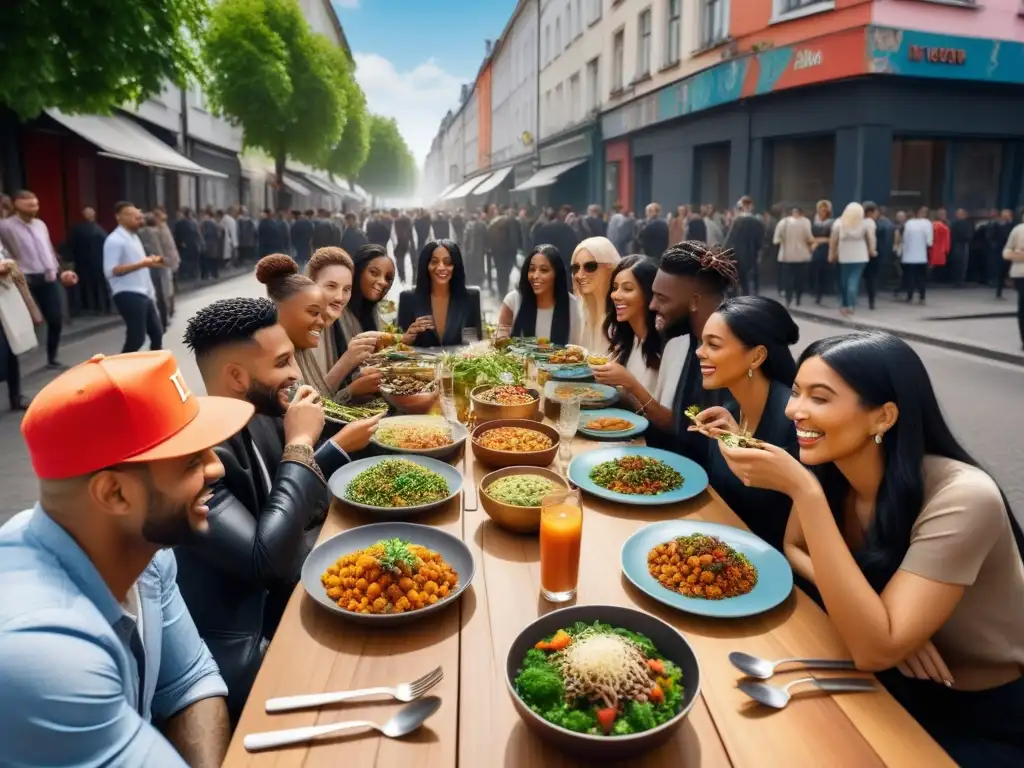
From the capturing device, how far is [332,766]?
1.44 m

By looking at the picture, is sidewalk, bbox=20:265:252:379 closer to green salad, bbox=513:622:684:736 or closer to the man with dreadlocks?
the man with dreadlocks

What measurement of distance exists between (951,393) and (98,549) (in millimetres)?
8657

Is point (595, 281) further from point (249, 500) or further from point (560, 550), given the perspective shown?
point (560, 550)

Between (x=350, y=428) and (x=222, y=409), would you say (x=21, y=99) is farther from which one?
(x=222, y=409)

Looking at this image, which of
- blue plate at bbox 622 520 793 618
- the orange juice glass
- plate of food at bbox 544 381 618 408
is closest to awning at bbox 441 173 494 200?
plate of food at bbox 544 381 618 408

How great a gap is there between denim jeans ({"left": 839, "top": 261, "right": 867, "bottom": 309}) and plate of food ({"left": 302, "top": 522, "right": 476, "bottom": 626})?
42.9 feet

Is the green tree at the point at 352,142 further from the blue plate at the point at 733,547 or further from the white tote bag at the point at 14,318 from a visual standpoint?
the blue plate at the point at 733,547

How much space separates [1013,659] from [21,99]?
972 cm

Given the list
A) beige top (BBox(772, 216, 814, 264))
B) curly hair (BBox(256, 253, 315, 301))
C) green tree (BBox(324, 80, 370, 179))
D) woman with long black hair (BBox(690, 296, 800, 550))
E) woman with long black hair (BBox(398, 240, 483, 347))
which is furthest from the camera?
green tree (BBox(324, 80, 370, 179))

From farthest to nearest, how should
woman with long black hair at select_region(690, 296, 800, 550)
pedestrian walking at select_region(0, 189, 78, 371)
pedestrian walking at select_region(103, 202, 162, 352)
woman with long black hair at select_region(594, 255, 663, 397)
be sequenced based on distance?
1. pedestrian walking at select_region(0, 189, 78, 371)
2. pedestrian walking at select_region(103, 202, 162, 352)
3. woman with long black hair at select_region(594, 255, 663, 397)
4. woman with long black hair at select_region(690, 296, 800, 550)

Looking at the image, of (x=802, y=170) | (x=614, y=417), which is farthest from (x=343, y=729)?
(x=802, y=170)

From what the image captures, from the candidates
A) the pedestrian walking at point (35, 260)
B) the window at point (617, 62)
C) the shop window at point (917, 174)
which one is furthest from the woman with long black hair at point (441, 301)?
the window at point (617, 62)

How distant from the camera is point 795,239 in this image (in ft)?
47.3

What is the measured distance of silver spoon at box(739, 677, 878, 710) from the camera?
1.61m
